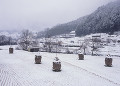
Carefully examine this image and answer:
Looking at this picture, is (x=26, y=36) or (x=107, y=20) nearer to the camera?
(x=26, y=36)

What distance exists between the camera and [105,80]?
14.5 metres

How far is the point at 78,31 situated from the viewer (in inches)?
5310

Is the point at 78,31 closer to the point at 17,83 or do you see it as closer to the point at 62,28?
the point at 62,28

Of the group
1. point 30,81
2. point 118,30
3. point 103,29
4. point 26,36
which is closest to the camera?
point 30,81

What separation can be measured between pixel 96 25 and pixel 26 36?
69774 mm

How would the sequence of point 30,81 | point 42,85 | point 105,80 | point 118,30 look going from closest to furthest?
point 42,85
point 30,81
point 105,80
point 118,30

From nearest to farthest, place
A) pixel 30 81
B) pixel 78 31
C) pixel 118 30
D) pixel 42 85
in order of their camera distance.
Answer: pixel 42 85, pixel 30 81, pixel 118 30, pixel 78 31

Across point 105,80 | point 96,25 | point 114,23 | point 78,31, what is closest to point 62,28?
point 78,31

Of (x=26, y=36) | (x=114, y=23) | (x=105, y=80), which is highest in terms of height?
(x=114, y=23)

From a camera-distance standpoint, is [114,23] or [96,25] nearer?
[114,23]

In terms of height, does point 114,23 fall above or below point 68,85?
above

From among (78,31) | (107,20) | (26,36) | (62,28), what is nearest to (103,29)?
(107,20)

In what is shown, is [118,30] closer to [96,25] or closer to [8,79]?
[96,25]

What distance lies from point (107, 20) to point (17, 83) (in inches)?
4111
